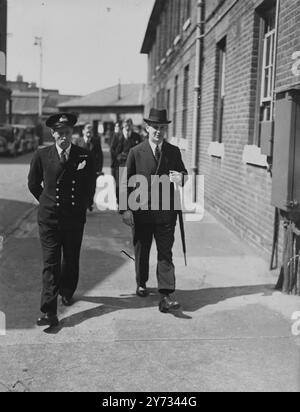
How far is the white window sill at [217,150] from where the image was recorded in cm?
1030

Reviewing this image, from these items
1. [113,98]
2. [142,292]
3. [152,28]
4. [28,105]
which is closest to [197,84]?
[142,292]

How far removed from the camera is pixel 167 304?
5.29 metres

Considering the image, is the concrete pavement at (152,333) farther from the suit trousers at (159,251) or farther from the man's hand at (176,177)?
the man's hand at (176,177)

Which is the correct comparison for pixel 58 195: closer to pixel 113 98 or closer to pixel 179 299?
pixel 179 299

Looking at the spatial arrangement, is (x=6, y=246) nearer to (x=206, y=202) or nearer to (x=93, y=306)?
(x=93, y=306)

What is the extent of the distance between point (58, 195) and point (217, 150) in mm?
5958

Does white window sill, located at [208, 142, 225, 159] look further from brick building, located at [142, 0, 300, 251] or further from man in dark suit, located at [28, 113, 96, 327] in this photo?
man in dark suit, located at [28, 113, 96, 327]

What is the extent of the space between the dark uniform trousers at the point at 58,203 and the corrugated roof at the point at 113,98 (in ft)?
175

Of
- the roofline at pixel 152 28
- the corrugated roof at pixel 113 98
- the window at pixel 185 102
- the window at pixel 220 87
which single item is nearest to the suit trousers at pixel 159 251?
the window at pixel 220 87

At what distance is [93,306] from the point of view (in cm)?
549
